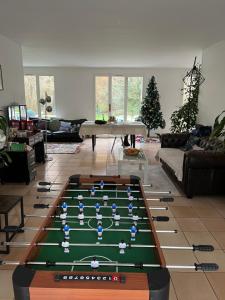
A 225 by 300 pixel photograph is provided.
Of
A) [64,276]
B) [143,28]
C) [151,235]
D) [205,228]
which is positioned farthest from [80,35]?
[64,276]

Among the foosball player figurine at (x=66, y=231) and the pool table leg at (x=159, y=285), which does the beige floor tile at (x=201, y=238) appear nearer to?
the foosball player figurine at (x=66, y=231)

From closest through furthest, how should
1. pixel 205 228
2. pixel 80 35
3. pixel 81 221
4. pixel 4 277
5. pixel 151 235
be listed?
pixel 151 235 → pixel 81 221 → pixel 4 277 → pixel 205 228 → pixel 80 35

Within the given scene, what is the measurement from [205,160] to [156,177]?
1367mm

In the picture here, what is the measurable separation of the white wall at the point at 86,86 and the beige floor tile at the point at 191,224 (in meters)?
7.11

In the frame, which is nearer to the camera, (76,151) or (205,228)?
(205,228)

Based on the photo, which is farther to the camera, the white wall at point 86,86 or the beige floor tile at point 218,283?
the white wall at point 86,86

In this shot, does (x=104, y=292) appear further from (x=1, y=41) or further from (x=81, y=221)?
(x=1, y=41)

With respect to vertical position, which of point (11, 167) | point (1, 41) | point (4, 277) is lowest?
point (4, 277)

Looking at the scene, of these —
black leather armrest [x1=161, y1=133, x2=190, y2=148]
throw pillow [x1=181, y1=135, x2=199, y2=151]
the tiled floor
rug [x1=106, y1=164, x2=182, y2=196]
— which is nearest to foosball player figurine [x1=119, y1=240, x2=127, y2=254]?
the tiled floor

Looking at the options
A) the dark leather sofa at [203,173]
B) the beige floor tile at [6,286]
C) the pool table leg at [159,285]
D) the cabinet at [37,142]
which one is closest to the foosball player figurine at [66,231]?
the pool table leg at [159,285]

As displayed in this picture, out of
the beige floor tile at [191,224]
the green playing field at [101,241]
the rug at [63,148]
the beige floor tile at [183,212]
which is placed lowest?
the beige floor tile at [191,224]

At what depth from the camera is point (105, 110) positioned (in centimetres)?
999

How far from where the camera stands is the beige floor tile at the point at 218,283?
2.00 m

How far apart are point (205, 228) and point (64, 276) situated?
2.43m
